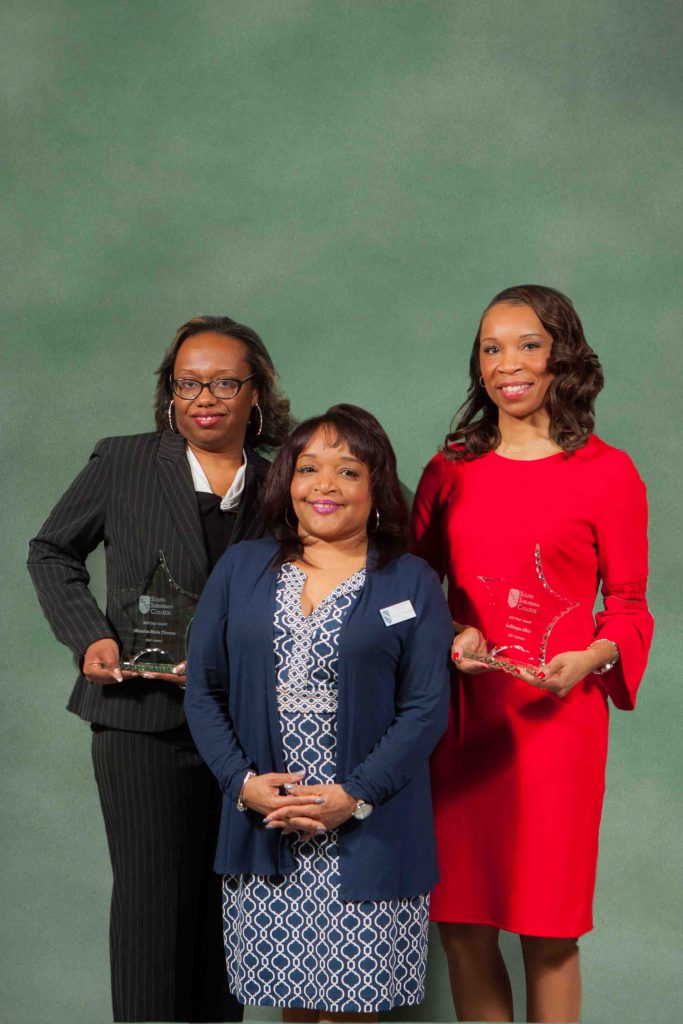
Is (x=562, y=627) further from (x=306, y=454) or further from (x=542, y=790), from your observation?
(x=306, y=454)

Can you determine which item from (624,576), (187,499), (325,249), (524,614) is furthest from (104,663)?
(325,249)

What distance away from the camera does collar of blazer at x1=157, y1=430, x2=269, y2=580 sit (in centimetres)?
342

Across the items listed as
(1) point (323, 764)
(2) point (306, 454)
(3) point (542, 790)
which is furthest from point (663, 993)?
(2) point (306, 454)

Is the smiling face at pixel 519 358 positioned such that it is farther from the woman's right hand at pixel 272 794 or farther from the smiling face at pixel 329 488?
the woman's right hand at pixel 272 794

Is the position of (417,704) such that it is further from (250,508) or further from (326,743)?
(250,508)

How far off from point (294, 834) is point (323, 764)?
19cm

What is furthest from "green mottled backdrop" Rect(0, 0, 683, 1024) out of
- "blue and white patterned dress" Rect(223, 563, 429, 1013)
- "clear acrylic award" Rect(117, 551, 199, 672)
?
"blue and white patterned dress" Rect(223, 563, 429, 1013)

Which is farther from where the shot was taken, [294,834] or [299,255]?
[299,255]

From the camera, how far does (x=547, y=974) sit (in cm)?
346

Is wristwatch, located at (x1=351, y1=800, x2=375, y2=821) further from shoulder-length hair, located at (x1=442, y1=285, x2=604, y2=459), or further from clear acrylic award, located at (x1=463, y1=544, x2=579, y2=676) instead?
shoulder-length hair, located at (x1=442, y1=285, x2=604, y2=459)

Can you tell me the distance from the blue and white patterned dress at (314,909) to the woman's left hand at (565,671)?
0.53 m

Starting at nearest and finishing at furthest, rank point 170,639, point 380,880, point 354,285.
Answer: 1. point 380,880
2. point 170,639
3. point 354,285

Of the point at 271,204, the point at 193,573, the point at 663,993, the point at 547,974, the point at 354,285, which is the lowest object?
the point at 663,993

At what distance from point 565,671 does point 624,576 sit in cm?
34
